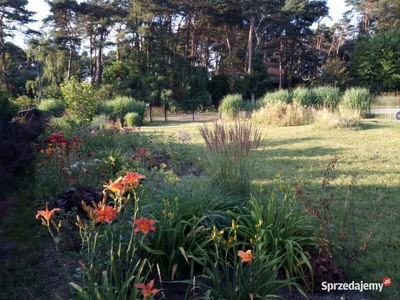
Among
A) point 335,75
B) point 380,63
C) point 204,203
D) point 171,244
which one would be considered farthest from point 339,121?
point 380,63

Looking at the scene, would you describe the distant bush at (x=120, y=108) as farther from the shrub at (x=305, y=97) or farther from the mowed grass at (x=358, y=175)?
the mowed grass at (x=358, y=175)

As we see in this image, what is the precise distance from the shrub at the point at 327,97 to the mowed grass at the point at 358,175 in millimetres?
4075

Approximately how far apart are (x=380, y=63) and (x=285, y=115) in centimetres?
2224

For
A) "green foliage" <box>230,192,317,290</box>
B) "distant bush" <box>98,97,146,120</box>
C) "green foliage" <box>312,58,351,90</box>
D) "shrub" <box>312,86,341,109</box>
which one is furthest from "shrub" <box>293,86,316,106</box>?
"green foliage" <box>312,58,351,90</box>

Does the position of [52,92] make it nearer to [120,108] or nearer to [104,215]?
[120,108]

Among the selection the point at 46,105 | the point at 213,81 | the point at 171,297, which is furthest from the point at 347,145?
the point at 213,81

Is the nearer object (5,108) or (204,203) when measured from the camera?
(204,203)

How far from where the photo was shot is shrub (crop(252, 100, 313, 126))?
40.3ft

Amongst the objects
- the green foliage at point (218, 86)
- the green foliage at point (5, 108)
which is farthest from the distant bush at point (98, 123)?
the green foliage at point (218, 86)

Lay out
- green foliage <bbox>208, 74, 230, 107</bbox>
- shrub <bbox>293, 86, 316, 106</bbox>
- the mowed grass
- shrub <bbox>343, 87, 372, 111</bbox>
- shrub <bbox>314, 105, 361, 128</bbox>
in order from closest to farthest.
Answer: the mowed grass < shrub <bbox>314, 105, 361, 128</bbox> < shrub <bbox>343, 87, 372, 111</bbox> < shrub <bbox>293, 86, 316, 106</bbox> < green foliage <bbox>208, 74, 230, 107</bbox>

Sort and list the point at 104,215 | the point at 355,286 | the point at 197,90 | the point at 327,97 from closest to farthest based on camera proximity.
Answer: the point at 104,215
the point at 355,286
the point at 327,97
the point at 197,90

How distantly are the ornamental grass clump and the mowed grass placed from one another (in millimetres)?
828

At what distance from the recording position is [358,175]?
15.9 feet

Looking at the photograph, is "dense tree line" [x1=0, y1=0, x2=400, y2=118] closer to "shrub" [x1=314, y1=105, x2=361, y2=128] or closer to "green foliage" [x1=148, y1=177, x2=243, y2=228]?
"shrub" [x1=314, y1=105, x2=361, y2=128]
